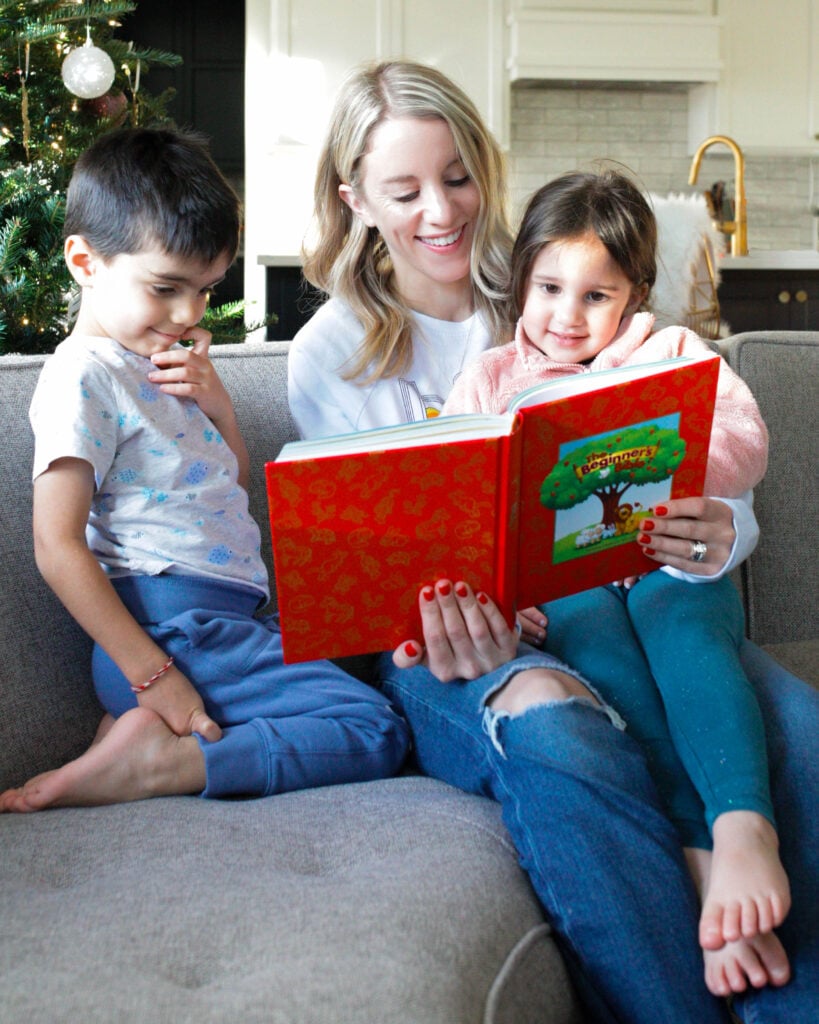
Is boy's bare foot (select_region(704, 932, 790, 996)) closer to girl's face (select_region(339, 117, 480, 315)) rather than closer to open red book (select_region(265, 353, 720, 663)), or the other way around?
open red book (select_region(265, 353, 720, 663))

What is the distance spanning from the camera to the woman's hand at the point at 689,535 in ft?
4.16

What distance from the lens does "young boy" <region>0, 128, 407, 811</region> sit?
1.21 m

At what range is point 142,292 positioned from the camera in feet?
4.27

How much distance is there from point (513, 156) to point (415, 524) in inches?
176

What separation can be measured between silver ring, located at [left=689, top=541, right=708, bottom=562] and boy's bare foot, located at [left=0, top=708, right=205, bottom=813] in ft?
1.89

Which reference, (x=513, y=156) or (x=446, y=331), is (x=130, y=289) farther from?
(x=513, y=156)

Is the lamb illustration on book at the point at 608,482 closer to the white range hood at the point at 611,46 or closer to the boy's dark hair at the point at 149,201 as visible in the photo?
the boy's dark hair at the point at 149,201

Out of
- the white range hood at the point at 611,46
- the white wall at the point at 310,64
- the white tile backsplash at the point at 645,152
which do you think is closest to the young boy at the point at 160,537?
the white wall at the point at 310,64

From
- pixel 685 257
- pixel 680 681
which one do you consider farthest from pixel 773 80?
pixel 680 681

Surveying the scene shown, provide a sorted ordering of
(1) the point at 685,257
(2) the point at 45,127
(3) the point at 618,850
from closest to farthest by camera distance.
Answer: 1. (3) the point at 618,850
2. (2) the point at 45,127
3. (1) the point at 685,257

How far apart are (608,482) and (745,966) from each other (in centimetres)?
48

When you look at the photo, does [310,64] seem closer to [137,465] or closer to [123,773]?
[137,465]

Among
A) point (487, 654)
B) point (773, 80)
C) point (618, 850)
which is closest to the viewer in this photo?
point (618, 850)

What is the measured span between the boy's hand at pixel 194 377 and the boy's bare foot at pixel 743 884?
75 cm
